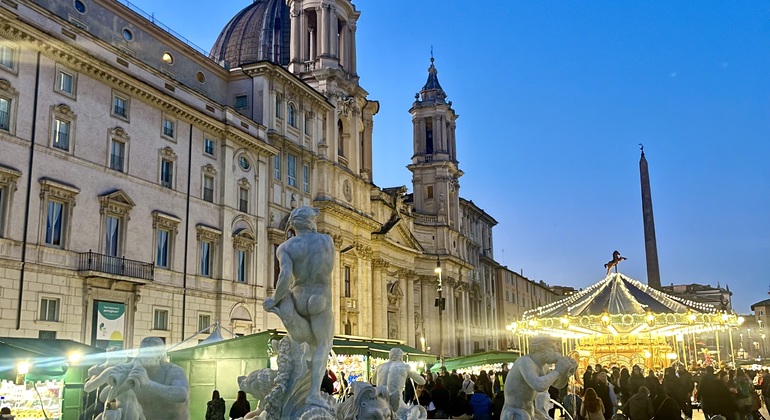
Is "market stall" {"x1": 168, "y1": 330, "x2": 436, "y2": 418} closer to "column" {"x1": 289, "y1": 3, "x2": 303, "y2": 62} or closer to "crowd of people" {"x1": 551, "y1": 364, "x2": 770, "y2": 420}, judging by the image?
"crowd of people" {"x1": 551, "y1": 364, "x2": 770, "y2": 420}

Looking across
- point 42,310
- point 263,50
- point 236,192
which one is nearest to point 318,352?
point 42,310

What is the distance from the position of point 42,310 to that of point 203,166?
10.0m

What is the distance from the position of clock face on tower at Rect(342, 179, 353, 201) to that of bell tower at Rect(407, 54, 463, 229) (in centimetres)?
1876

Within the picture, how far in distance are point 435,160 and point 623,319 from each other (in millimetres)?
39265

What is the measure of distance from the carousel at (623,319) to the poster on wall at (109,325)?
14405mm

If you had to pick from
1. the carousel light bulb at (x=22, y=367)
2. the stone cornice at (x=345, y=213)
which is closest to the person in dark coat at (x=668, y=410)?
the carousel light bulb at (x=22, y=367)

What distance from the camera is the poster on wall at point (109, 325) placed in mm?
24109

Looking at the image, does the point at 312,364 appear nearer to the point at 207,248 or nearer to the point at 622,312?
the point at 622,312

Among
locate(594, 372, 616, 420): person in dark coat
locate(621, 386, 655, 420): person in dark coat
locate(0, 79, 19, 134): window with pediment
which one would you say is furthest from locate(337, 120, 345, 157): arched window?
locate(621, 386, 655, 420): person in dark coat

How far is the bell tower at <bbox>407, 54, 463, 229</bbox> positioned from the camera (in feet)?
207

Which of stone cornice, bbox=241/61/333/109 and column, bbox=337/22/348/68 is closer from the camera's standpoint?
stone cornice, bbox=241/61/333/109

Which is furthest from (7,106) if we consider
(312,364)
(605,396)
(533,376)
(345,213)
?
(345,213)

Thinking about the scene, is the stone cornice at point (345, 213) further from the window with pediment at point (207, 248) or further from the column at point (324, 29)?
the window with pediment at point (207, 248)

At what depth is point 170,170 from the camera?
94.4 ft
